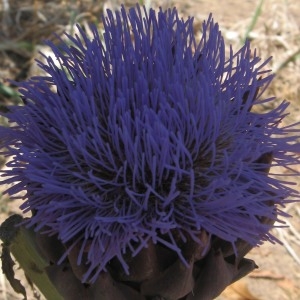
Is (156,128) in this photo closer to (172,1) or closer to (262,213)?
(262,213)

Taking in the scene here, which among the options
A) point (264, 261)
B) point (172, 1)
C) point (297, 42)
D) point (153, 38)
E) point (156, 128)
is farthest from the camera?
point (172, 1)

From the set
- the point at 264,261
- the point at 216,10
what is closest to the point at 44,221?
the point at 264,261

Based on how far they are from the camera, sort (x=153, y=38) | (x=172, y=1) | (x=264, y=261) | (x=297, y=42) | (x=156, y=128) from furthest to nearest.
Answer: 1. (x=172, y=1)
2. (x=297, y=42)
3. (x=264, y=261)
4. (x=153, y=38)
5. (x=156, y=128)

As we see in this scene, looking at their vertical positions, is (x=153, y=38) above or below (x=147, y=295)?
above

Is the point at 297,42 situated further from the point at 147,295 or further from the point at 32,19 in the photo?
the point at 147,295

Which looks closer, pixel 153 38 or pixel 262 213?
pixel 262 213

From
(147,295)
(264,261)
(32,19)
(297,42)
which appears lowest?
(264,261)

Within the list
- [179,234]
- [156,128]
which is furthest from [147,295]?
[156,128]
